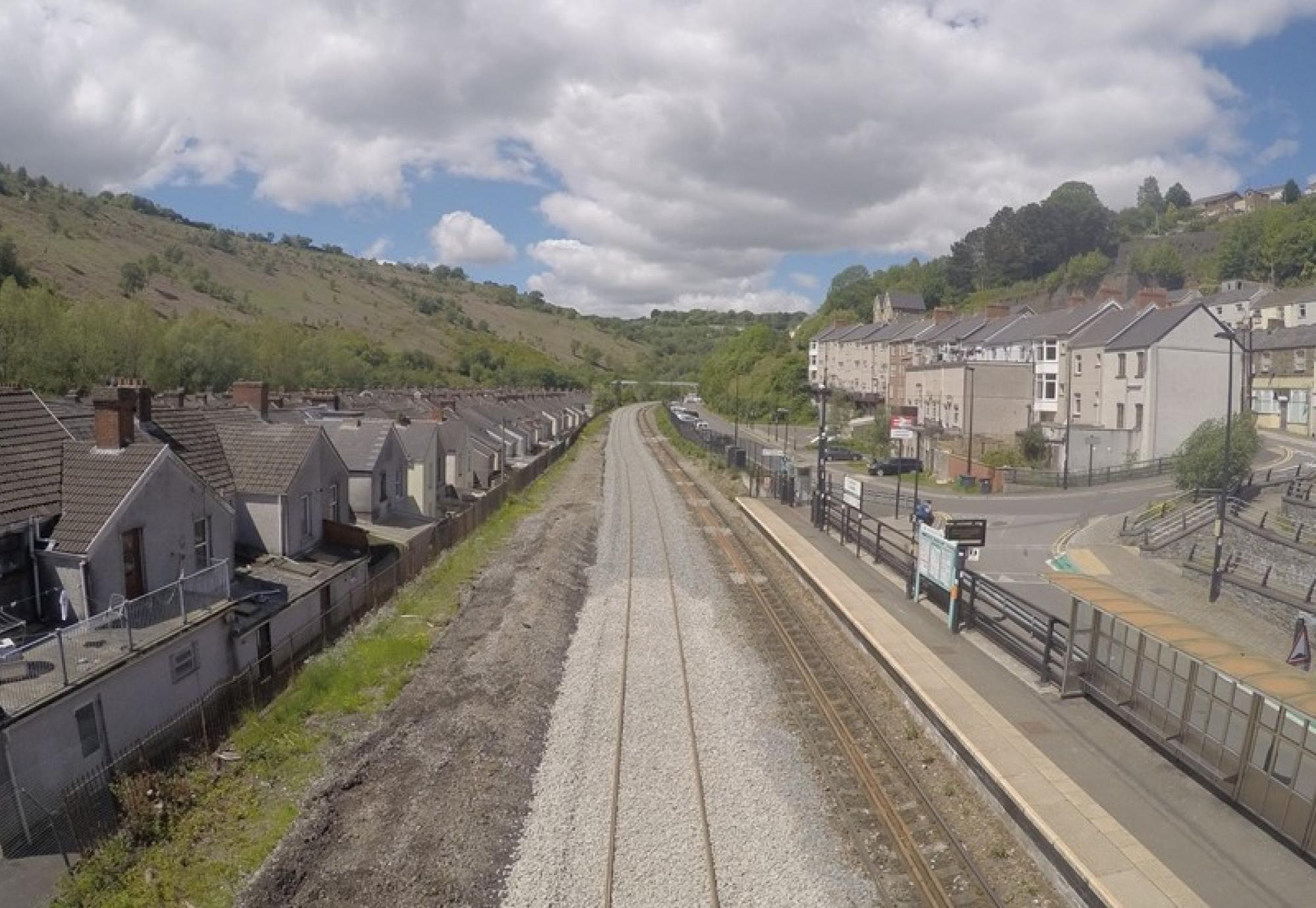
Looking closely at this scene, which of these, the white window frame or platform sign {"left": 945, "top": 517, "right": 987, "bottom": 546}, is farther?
the white window frame

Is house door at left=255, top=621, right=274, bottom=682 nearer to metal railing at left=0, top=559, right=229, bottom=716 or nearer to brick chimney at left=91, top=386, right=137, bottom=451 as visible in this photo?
metal railing at left=0, top=559, right=229, bottom=716

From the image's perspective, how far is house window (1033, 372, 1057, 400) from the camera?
→ 2426 inches

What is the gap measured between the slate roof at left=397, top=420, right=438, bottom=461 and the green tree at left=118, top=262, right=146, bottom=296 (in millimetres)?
86900

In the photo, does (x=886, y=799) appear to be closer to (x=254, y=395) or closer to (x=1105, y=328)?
(x=254, y=395)

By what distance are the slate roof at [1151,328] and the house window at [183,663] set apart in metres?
51.9

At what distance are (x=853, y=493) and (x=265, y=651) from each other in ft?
61.0

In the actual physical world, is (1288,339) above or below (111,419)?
above

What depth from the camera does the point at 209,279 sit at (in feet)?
435

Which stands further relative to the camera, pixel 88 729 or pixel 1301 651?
pixel 1301 651

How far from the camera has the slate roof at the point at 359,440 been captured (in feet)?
102

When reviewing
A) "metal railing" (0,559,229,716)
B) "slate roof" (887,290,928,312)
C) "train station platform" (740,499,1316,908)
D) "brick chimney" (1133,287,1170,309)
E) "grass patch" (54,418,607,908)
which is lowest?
"grass patch" (54,418,607,908)

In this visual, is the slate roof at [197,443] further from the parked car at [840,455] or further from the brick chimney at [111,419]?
the parked car at [840,455]

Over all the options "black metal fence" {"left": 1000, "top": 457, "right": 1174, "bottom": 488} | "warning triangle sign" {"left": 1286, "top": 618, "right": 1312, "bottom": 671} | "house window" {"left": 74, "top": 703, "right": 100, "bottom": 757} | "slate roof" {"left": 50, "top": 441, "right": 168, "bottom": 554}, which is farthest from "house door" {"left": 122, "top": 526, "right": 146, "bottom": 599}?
"black metal fence" {"left": 1000, "top": 457, "right": 1174, "bottom": 488}

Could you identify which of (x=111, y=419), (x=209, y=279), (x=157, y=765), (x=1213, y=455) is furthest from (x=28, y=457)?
(x=209, y=279)
